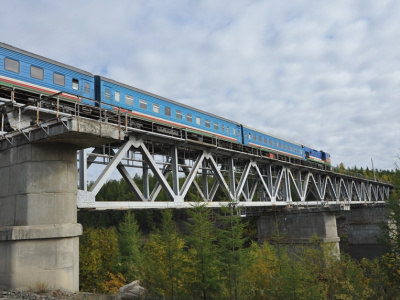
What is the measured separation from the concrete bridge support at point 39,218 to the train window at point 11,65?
4.44 m

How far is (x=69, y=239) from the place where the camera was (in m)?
12.6

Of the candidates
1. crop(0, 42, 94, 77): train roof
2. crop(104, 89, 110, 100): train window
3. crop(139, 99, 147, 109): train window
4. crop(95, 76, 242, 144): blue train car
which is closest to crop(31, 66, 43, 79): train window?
crop(0, 42, 94, 77): train roof

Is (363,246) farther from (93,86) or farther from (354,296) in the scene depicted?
(93,86)

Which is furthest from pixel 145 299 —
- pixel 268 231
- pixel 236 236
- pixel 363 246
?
pixel 363 246

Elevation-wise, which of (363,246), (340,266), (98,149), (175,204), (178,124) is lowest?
(363,246)

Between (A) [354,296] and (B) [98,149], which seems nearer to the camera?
(A) [354,296]

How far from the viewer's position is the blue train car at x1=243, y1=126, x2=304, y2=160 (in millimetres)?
34150

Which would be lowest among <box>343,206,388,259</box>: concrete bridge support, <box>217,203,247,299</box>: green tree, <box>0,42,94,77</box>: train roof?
<box>343,206,388,259</box>: concrete bridge support

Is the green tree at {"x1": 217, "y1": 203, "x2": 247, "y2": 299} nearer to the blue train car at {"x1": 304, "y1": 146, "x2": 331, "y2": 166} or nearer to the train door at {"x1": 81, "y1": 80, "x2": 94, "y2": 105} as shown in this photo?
the train door at {"x1": 81, "y1": 80, "x2": 94, "y2": 105}

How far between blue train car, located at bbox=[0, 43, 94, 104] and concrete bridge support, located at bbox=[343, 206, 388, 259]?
53232mm

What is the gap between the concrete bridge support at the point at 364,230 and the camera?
183ft

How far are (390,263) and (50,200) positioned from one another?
21.0m

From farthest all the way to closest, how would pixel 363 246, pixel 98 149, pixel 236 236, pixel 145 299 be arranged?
1. pixel 363 246
2. pixel 98 149
3. pixel 236 236
4. pixel 145 299

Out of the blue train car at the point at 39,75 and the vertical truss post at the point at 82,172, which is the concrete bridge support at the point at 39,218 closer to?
the vertical truss post at the point at 82,172
